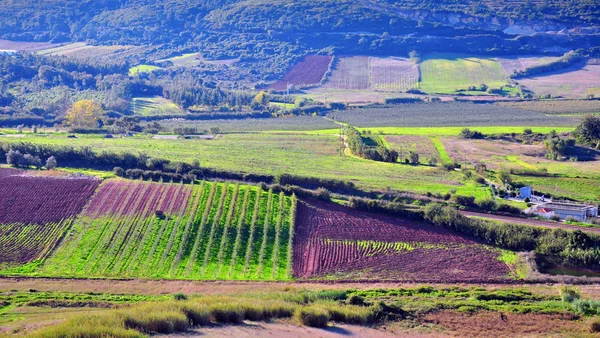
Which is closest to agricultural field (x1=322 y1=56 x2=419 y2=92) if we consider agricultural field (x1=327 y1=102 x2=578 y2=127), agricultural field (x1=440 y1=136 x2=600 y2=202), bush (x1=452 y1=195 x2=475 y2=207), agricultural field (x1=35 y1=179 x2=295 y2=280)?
agricultural field (x1=327 y1=102 x2=578 y2=127)

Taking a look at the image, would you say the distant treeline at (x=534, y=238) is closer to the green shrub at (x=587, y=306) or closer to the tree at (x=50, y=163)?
the green shrub at (x=587, y=306)

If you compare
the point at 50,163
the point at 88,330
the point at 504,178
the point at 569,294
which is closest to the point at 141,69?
the point at 50,163

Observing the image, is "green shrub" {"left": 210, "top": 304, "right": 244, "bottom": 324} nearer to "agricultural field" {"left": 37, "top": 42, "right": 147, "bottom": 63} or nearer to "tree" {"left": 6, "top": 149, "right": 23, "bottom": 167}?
"tree" {"left": 6, "top": 149, "right": 23, "bottom": 167}

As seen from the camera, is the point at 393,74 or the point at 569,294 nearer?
the point at 569,294

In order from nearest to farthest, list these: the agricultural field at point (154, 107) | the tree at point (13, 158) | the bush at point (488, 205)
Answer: the bush at point (488, 205), the tree at point (13, 158), the agricultural field at point (154, 107)

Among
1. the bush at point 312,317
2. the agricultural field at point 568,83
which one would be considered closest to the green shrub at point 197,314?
the bush at point 312,317

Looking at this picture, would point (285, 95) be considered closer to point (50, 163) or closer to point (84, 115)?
point (84, 115)
